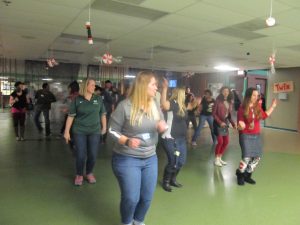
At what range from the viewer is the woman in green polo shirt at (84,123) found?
3281 millimetres

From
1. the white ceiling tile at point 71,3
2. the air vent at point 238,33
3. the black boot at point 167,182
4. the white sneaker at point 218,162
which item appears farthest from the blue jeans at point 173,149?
the air vent at point 238,33

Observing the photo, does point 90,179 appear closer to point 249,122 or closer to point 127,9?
point 249,122

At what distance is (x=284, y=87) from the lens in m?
10.4

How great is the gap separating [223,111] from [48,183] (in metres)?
2.93

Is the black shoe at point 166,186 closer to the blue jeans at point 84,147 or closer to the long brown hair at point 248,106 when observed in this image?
the blue jeans at point 84,147

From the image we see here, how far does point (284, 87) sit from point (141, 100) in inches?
390

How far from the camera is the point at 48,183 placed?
350cm

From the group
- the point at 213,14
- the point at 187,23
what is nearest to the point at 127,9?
the point at 187,23

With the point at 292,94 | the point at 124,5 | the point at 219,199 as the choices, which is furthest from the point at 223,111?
the point at 292,94

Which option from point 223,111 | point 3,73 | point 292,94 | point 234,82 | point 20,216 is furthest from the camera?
point 234,82

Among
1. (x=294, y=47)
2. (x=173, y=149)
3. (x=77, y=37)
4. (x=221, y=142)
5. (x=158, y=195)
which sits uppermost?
(x=77, y=37)

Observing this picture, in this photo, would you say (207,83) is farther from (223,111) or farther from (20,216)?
(20,216)

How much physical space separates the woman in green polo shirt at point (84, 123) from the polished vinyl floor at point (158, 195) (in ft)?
1.38

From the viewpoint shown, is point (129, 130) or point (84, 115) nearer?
point (129, 130)
